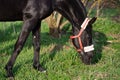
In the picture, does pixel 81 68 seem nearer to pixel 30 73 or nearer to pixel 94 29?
pixel 30 73

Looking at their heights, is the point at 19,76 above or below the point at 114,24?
above

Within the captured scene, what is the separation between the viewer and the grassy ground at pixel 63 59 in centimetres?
541

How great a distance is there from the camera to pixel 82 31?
5.57 meters

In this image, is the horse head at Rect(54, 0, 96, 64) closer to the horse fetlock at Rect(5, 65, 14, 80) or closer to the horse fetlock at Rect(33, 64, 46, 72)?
the horse fetlock at Rect(33, 64, 46, 72)

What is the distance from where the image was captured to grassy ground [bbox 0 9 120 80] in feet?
17.7

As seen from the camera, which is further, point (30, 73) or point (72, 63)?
point (72, 63)

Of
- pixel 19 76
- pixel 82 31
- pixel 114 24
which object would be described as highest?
pixel 82 31

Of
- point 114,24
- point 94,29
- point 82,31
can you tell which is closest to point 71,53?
point 82,31

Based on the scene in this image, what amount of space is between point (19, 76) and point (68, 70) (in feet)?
3.16

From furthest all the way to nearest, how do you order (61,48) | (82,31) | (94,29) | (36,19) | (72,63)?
(94,29), (61,48), (72,63), (82,31), (36,19)

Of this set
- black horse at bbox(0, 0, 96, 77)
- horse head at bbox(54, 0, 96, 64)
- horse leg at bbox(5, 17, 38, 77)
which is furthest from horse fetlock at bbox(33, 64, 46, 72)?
horse head at bbox(54, 0, 96, 64)

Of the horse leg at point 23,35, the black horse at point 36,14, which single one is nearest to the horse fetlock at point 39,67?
the black horse at point 36,14

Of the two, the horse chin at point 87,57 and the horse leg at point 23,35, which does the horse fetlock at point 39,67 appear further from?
the horse chin at point 87,57

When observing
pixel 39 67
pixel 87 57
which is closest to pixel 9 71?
pixel 39 67
